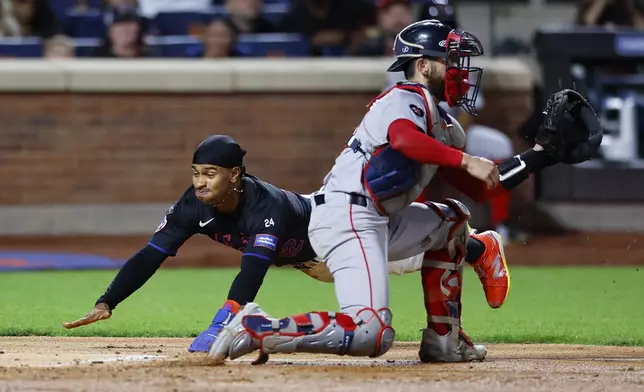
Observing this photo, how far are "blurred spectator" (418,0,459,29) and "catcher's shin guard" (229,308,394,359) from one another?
826 centimetres

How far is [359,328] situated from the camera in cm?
552

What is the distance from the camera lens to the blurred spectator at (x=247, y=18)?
14742 millimetres

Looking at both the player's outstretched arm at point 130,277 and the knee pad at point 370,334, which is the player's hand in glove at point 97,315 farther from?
the knee pad at point 370,334

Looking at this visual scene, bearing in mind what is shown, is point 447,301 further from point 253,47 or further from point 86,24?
point 86,24

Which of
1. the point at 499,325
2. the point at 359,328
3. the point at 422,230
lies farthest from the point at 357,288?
the point at 499,325

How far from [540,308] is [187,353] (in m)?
3.68

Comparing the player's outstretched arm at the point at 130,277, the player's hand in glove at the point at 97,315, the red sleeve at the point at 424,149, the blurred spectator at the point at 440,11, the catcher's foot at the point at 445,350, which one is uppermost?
the blurred spectator at the point at 440,11

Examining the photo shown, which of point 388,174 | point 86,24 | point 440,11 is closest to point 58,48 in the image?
point 86,24

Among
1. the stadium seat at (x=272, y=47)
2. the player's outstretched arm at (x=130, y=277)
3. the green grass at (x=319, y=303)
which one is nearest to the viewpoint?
the player's outstretched arm at (x=130, y=277)

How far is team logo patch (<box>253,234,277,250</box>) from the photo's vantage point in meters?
6.24

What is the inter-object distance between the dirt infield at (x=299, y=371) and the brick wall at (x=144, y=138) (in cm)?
778

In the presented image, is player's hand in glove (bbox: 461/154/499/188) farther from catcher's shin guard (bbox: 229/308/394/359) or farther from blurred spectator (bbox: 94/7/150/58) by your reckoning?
blurred spectator (bbox: 94/7/150/58)

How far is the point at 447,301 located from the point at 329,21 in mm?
9255

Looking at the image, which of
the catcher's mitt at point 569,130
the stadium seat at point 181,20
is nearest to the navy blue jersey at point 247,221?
the catcher's mitt at point 569,130
